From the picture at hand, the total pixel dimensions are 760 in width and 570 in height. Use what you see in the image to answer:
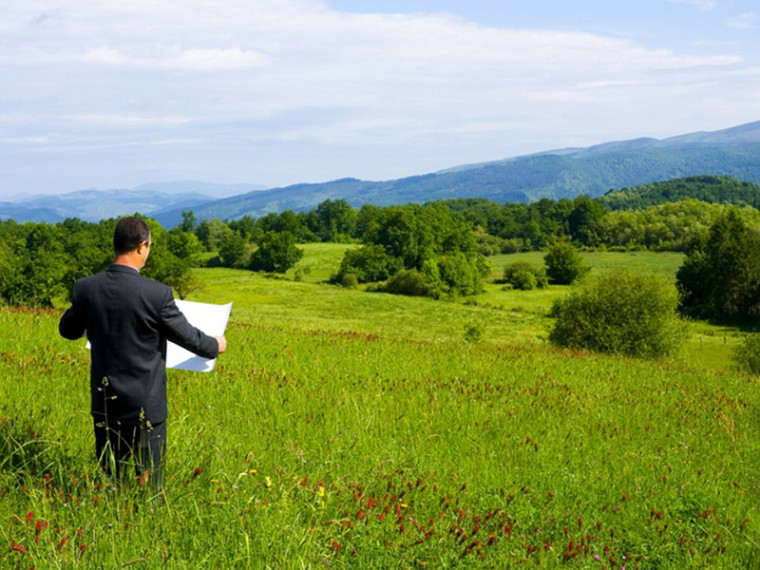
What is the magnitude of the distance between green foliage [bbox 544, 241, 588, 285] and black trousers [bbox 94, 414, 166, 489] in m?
115

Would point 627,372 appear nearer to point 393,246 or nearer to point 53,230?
point 393,246

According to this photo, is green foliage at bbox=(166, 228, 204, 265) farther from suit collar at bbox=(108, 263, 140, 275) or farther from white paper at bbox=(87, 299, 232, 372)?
suit collar at bbox=(108, 263, 140, 275)

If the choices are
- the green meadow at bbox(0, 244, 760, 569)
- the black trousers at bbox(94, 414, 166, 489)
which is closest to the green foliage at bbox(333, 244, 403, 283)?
the green meadow at bbox(0, 244, 760, 569)

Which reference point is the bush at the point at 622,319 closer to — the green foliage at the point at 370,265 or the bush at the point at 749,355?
the bush at the point at 749,355

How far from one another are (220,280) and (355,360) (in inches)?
3842

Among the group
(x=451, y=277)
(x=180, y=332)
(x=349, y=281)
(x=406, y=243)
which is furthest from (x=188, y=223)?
(x=180, y=332)

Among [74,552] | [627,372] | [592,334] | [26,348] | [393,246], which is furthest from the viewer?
[393,246]

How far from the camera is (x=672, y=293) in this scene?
4128cm

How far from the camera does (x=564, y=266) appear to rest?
380 feet

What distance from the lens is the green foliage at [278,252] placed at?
391 ft

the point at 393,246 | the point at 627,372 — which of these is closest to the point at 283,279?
the point at 393,246

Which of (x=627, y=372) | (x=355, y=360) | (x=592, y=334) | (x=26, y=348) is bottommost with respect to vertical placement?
(x=592, y=334)

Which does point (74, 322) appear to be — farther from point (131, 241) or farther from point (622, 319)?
point (622, 319)

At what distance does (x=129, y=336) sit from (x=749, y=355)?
1736 inches
